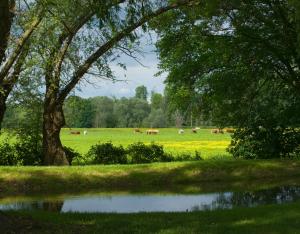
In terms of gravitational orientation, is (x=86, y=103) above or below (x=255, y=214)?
above

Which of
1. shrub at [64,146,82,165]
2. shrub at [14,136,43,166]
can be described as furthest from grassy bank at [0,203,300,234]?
shrub at [64,146,82,165]

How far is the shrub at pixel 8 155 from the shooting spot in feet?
79.0

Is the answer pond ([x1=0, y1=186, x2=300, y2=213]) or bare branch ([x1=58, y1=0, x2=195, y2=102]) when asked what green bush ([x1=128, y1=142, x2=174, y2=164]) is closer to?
bare branch ([x1=58, y1=0, x2=195, y2=102])

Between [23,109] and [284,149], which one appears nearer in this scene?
[23,109]

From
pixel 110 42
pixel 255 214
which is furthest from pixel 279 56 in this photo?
pixel 255 214

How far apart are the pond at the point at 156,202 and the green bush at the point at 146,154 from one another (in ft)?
26.3

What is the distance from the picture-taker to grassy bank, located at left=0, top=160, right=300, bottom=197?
61.0 feet

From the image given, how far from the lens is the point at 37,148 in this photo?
2467cm

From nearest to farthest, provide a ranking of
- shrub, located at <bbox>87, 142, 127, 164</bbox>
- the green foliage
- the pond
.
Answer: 1. the pond
2. shrub, located at <bbox>87, 142, 127, 164</bbox>
3. the green foliage

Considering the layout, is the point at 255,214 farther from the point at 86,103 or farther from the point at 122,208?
the point at 86,103

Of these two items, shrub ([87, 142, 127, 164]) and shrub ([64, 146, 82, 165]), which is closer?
shrub ([87, 142, 127, 164])

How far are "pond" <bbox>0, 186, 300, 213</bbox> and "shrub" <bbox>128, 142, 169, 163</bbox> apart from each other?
8034mm

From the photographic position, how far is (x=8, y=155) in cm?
2430

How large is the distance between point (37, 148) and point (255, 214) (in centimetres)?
1518
